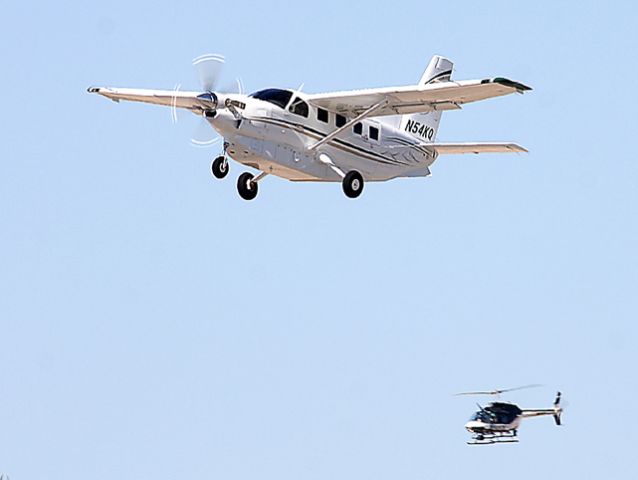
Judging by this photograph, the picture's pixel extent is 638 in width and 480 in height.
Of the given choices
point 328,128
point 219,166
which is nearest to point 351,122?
point 328,128

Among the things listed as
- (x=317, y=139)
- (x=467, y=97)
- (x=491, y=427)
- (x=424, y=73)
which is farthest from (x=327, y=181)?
(x=491, y=427)

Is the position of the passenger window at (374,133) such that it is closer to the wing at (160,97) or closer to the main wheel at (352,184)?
the main wheel at (352,184)

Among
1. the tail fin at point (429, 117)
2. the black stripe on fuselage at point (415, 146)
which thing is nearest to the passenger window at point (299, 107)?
the black stripe on fuselage at point (415, 146)

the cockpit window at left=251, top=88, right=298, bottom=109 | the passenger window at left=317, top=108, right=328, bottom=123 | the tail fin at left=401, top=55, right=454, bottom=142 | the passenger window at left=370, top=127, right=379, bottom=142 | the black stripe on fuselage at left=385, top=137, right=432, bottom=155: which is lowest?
the cockpit window at left=251, top=88, right=298, bottom=109

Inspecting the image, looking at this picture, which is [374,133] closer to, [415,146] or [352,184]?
[415,146]

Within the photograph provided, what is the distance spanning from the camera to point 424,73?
248 ft

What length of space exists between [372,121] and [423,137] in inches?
202

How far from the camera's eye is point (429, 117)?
73.4 metres

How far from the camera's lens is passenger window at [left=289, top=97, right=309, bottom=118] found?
63.0 m

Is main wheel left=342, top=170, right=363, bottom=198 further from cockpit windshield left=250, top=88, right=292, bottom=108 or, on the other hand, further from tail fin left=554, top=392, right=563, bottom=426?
tail fin left=554, top=392, right=563, bottom=426

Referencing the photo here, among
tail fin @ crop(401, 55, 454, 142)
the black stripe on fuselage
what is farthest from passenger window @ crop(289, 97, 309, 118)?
tail fin @ crop(401, 55, 454, 142)

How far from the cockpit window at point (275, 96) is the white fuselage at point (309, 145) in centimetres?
25

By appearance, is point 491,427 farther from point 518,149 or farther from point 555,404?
point 518,149

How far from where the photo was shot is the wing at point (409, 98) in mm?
60656
